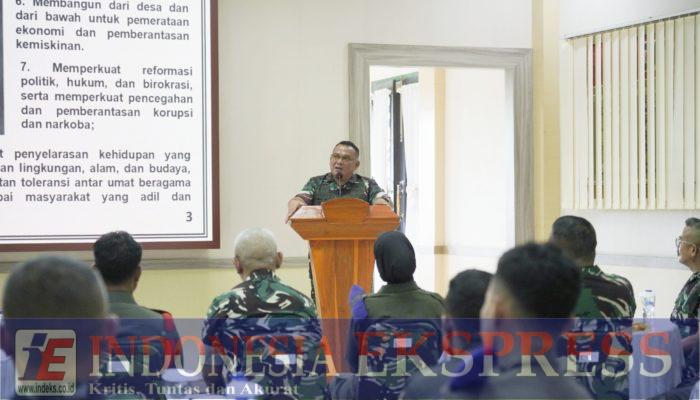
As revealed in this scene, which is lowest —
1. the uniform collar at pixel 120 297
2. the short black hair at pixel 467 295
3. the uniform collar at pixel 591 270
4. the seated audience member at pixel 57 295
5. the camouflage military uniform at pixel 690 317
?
the camouflage military uniform at pixel 690 317

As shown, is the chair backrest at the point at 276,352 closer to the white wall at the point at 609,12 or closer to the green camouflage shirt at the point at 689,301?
the green camouflage shirt at the point at 689,301

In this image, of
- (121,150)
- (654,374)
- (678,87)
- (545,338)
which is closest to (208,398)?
(545,338)

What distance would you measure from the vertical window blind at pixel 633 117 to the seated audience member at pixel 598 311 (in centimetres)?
338

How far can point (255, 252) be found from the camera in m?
3.04

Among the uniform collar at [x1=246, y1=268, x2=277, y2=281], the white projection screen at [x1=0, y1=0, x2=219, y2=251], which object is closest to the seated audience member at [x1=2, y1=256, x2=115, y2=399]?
the uniform collar at [x1=246, y1=268, x2=277, y2=281]

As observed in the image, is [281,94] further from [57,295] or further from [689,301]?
[57,295]

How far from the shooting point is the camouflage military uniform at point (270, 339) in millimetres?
2812

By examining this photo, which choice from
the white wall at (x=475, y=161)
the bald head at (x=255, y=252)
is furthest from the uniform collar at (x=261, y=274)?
the white wall at (x=475, y=161)

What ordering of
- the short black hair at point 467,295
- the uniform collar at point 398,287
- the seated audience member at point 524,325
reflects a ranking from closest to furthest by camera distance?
the seated audience member at point 524,325 → the short black hair at point 467,295 → the uniform collar at point 398,287

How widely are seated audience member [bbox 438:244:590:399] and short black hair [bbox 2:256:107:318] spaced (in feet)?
2.14

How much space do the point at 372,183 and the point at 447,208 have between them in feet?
12.8

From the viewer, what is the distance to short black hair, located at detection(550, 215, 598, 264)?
3.13 meters

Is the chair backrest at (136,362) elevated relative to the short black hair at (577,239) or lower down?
lower down

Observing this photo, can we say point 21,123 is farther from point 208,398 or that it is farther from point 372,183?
point 208,398
